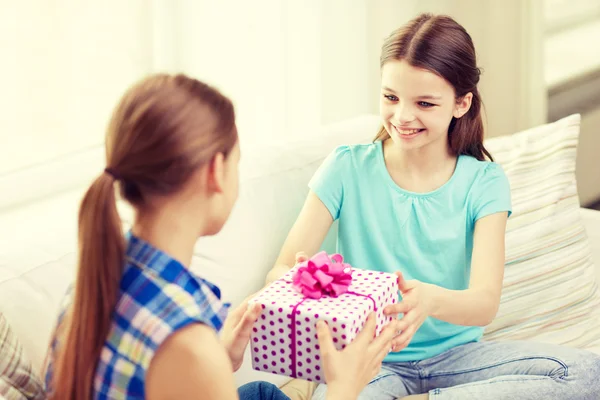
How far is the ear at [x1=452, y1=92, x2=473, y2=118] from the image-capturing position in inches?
66.2

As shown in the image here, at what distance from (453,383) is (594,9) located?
176cm

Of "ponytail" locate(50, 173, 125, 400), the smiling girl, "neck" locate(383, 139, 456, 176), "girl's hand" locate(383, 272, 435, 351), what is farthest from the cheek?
"ponytail" locate(50, 173, 125, 400)

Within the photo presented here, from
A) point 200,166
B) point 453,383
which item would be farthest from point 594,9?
point 200,166

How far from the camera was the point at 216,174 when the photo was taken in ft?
3.48

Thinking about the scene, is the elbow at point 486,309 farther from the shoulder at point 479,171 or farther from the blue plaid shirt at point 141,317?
the blue plaid shirt at point 141,317

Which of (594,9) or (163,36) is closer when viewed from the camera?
(163,36)

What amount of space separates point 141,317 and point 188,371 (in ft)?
0.29

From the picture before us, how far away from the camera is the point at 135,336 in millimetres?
1002

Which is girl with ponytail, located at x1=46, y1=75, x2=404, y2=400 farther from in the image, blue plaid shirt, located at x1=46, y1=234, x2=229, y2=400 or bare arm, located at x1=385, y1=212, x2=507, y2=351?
bare arm, located at x1=385, y1=212, x2=507, y2=351

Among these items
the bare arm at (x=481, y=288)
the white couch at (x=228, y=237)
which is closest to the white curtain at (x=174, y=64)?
the white couch at (x=228, y=237)

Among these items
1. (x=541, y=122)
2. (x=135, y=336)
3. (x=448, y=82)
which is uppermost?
(x=448, y=82)

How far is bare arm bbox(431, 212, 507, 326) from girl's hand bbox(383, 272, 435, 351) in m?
0.02

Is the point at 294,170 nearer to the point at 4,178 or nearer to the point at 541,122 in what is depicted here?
the point at 4,178

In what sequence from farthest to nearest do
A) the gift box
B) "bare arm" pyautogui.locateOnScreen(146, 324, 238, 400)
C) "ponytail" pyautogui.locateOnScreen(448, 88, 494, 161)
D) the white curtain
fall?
the white curtain
"ponytail" pyautogui.locateOnScreen(448, 88, 494, 161)
the gift box
"bare arm" pyautogui.locateOnScreen(146, 324, 238, 400)
